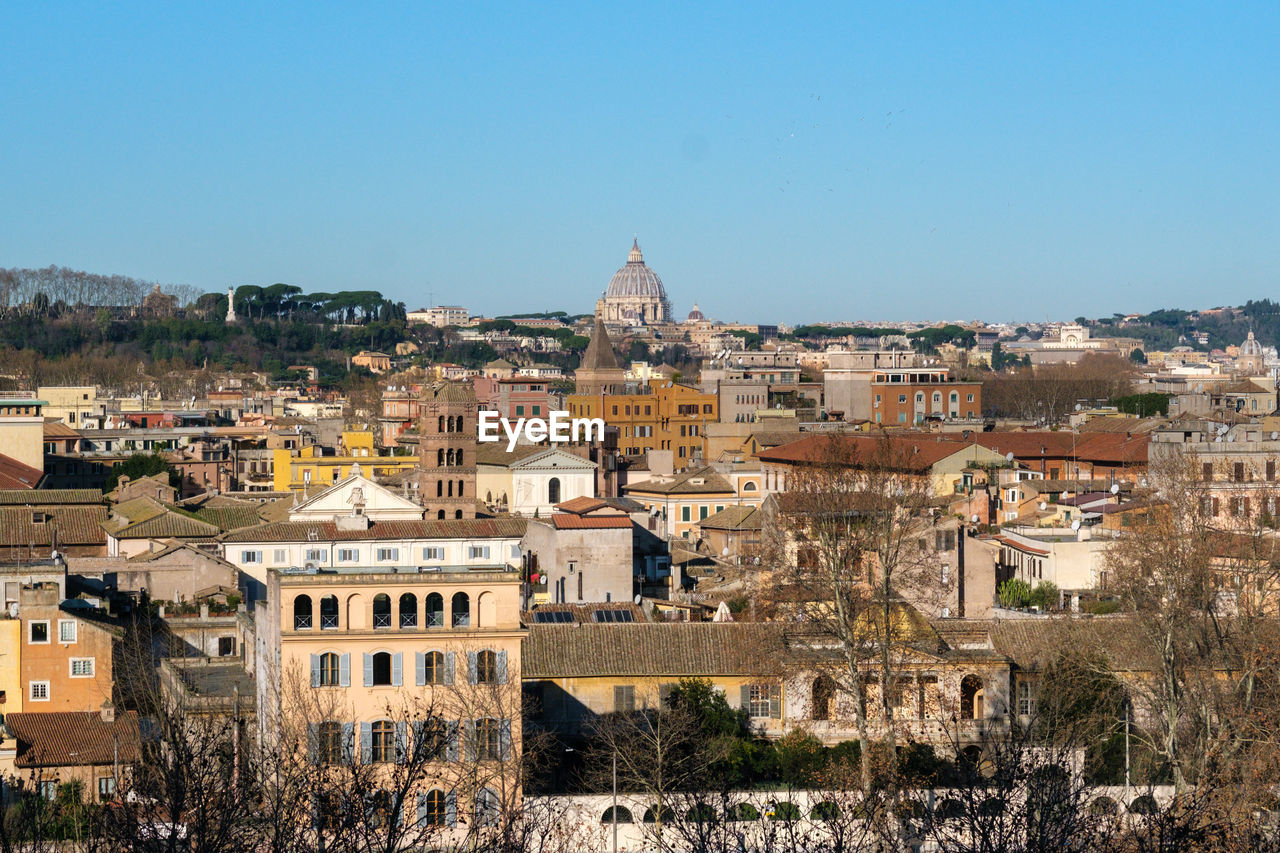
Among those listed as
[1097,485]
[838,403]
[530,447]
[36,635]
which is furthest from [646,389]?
[36,635]

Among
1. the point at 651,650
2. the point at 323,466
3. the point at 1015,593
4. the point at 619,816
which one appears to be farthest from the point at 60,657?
the point at 323,466

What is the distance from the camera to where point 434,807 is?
2312cm

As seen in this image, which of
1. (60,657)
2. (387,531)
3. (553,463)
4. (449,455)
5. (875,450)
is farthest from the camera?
(553,463)

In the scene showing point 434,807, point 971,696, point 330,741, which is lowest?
point 434,807

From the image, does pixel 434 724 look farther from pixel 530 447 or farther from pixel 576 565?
pixel 530 447

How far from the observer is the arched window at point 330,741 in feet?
Result: 74.8

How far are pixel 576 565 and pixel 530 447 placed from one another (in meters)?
23.1

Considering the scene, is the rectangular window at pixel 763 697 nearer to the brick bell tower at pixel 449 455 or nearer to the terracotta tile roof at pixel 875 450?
the terracotta tile roof at pixel 875 450

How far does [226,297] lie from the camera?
153 m

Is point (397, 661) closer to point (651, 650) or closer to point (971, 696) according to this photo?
point (651, 650)

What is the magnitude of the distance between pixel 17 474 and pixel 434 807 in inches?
1420

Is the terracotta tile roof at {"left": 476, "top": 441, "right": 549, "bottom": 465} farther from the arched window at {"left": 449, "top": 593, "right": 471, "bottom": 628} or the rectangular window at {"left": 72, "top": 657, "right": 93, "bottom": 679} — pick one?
the arched window at {"left": 449, "top": 593, "right": 471, "bottom": 628}

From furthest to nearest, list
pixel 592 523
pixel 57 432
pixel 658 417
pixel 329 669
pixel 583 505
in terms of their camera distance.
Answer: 1. pixel 658 417
2. pixel 57 432
3. pixel 583 505
4. pixel 592 523
5. pixel 329 669

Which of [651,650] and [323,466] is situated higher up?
[651,650]
